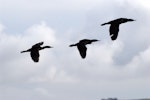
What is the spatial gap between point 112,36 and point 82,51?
6.94 m

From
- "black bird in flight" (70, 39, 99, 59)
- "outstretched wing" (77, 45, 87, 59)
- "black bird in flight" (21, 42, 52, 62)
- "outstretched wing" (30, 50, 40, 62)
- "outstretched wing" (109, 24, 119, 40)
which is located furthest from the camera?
"outstretched wing" (30, 50, 40, 62)

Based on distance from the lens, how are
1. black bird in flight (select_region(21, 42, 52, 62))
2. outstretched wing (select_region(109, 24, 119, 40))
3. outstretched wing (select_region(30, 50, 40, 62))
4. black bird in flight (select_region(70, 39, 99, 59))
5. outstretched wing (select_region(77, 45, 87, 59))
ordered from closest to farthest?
outstretched wing (select_region(109, 24, 119, 40)), black bird in flight (select_region(70, 39, 99, 59)), black bird in flight (select_region(21, 42, 52, 62)), outstretched wing (select_region(77, 45, 87, 59)), outstretched wing (select_region(30, 50, 40, 62))

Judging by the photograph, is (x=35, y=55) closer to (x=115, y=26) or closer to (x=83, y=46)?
(x=83, y=46)

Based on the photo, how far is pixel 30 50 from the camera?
5238 centimetres

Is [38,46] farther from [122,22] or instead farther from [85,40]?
[122,22]

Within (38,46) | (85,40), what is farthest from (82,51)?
(38,46)

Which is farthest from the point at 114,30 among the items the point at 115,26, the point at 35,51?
the point at 35,51

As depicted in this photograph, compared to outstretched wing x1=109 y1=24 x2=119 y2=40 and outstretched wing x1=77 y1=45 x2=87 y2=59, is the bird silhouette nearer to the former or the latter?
outstretched wing x1=109 y1=24 x2=119 y2=40

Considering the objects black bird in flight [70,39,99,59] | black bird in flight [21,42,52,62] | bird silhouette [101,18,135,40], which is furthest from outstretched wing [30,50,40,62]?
bird silhouette [101,18,135,40]

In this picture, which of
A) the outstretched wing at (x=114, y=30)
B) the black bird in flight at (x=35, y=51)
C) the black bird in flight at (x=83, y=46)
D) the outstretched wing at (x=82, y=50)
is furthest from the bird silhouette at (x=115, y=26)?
the black bird in flight at (x=35, y=51)

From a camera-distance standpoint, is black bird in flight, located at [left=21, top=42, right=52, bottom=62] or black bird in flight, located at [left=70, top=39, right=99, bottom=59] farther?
black bird in flight, located at [left=21, top=42, right=52, bottom=62]

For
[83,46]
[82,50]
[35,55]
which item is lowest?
[35,55]

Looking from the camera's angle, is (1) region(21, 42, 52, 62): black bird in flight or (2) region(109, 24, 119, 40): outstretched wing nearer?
(2) region(109, 24, 119, 40): outstretched wing

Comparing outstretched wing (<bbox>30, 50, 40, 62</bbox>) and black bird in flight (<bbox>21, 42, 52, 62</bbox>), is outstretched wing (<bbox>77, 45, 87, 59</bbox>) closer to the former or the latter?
black bird in flight (<bbox>21, 42, 52, 62</bbox>)
